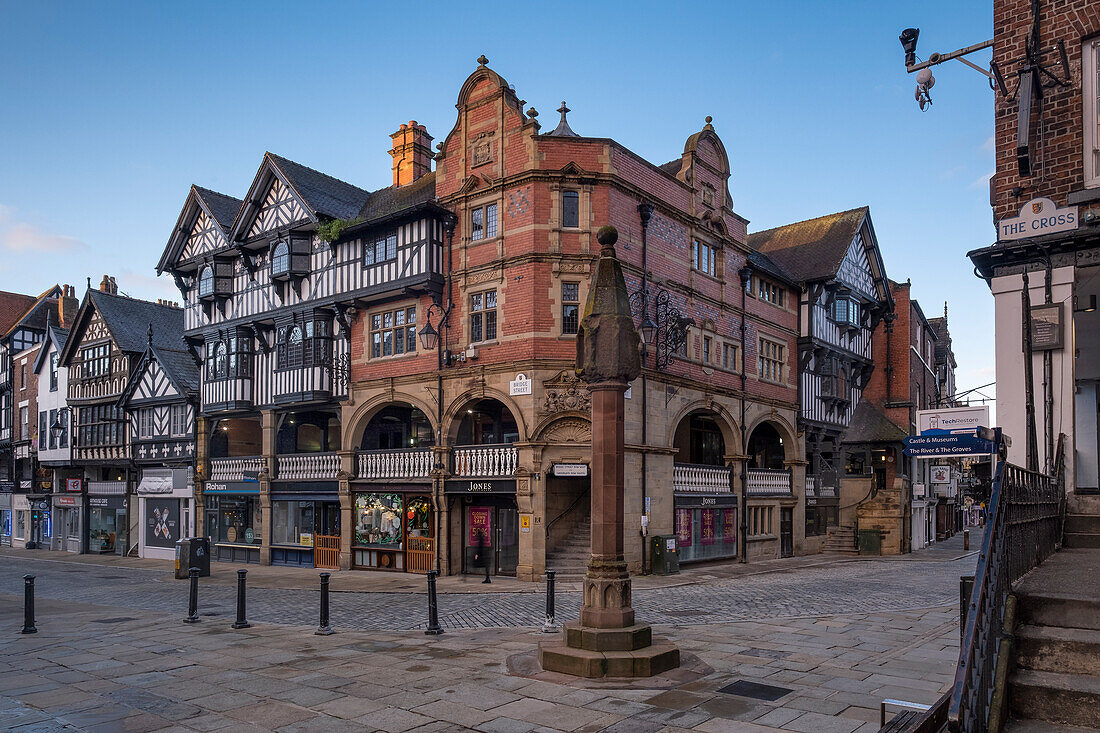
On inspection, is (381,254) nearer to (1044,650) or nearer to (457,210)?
(457,210)

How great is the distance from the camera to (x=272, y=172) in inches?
1177

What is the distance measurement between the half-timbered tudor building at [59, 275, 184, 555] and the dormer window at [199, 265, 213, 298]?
6.40m

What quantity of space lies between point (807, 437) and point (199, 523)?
81.6 feet

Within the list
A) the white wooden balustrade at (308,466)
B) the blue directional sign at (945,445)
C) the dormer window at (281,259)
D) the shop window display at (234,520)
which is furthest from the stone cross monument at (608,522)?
the shop window display at (234,520)

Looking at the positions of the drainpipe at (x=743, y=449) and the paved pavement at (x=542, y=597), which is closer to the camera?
the paved pavement at (x=542, y=597)

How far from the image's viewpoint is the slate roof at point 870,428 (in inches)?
1441

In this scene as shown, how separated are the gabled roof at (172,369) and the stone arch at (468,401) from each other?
49.1 ft

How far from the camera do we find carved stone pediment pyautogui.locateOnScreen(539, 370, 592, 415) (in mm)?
22781

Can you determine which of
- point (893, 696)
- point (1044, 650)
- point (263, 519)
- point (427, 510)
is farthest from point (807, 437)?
point (1044, 650)

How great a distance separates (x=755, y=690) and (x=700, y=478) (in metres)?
17.6

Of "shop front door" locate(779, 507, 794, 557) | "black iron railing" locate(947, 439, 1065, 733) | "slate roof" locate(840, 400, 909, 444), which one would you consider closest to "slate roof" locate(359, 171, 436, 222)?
"shop front door" locate(779, 507, 794, 557)

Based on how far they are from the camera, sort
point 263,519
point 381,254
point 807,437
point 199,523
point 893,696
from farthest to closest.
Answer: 1. point 807,437
2. point 199,523
3. point 263,519
4. point 381,254
5. point 893,696

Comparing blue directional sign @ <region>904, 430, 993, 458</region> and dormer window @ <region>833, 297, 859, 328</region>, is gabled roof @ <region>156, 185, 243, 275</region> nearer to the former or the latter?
dormer window @ <region>833, 297, 859, 328</region>

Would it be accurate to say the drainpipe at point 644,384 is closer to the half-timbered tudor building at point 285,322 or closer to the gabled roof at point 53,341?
the half-timbered tudor building at point 285,322
